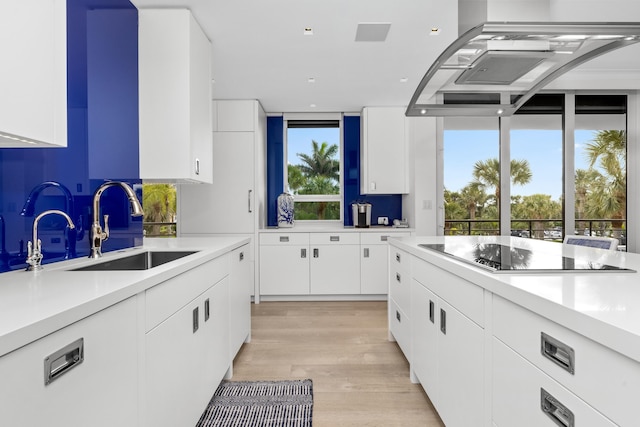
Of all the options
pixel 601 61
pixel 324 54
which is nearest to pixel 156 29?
pixel 324 54

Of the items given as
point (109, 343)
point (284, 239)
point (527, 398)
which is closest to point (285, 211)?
point (284, 239)

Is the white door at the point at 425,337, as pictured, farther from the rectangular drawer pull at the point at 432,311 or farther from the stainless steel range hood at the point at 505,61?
the stainless steel range hood at the point at 505,61

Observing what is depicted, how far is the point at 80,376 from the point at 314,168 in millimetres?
4676

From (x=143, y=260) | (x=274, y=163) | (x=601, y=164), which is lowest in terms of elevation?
(x=143, y=260)

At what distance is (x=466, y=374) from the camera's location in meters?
1.52

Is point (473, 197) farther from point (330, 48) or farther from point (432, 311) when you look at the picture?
point (432, 311)

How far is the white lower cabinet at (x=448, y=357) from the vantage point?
144 cm

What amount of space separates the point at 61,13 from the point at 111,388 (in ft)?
3.59

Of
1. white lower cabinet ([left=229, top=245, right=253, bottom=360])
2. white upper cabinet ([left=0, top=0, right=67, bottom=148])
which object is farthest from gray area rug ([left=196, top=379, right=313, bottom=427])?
white upper cabinet ([left=0, top=0, right=67, bottom=148])

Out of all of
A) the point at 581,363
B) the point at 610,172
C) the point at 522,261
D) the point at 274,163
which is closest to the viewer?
the point at 581,363

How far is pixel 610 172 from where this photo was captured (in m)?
4.49

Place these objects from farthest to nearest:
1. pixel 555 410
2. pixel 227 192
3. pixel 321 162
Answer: pixel 321 162 < pixel 227 192 < pixel 555 410

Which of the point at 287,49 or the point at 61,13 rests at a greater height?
the point at 287,49

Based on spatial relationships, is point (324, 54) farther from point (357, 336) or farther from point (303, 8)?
point (357, 336)
